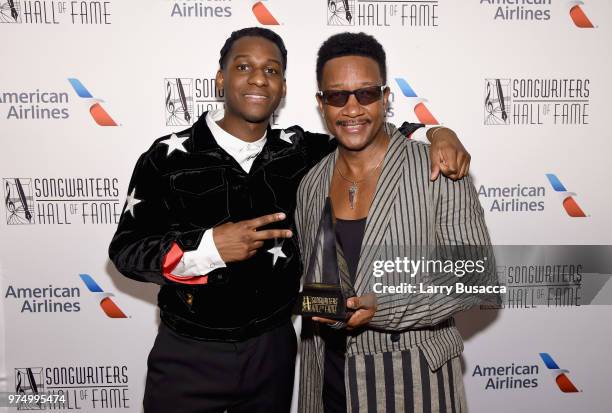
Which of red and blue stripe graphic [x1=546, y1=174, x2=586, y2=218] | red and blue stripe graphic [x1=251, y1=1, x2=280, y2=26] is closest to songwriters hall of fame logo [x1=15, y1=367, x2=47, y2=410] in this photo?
red and blue stripe graphic [x1=251, y1=1, x2=280, y2=26]

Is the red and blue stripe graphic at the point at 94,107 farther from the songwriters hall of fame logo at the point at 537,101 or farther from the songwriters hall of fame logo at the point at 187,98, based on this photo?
the songwriters hall of fame logo at the point at 537,101

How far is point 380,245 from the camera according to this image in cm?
140

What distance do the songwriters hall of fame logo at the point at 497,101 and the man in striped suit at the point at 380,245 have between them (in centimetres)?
107

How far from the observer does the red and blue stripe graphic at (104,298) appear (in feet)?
8.14

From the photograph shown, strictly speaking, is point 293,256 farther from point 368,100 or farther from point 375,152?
point 368,100

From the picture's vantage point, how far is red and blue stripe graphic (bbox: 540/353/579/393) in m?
2.62

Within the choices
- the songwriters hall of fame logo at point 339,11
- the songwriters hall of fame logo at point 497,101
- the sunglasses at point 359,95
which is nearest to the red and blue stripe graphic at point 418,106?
the songwriters hall of fame logo at point 497,101

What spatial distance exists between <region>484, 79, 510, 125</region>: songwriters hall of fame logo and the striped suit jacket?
1156mm

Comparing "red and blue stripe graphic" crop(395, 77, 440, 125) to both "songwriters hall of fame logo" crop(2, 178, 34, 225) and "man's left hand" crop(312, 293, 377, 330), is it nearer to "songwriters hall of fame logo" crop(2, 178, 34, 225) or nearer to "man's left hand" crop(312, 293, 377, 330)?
"man's left hand" crop(312, 293, 377, 330)

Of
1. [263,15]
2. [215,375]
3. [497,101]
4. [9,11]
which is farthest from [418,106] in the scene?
[9,11]

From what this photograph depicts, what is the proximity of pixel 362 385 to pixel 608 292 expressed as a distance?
73.7 inches

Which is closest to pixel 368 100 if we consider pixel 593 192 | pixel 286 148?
pixel 286 148

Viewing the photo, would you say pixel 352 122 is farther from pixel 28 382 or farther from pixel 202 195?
pixel 28 382

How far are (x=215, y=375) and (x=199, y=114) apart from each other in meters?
1.29
